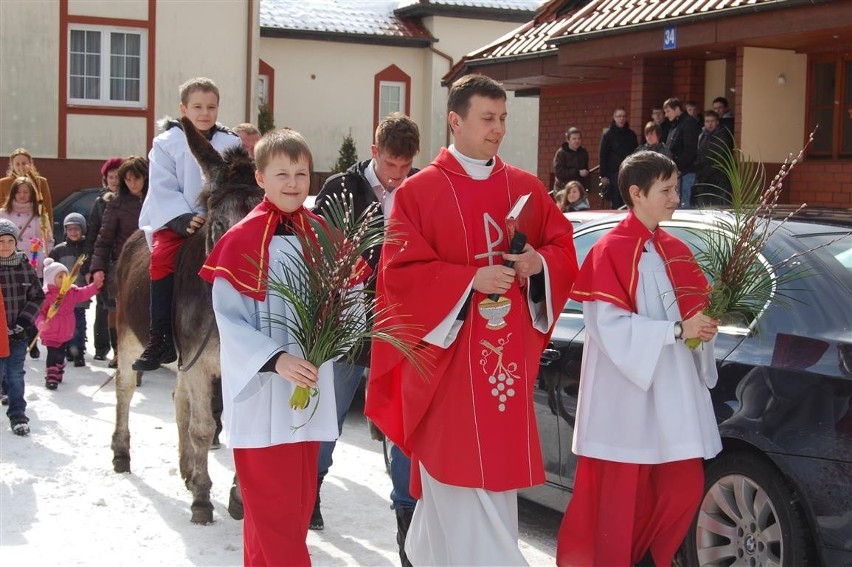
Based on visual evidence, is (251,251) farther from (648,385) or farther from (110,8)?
(110,8)

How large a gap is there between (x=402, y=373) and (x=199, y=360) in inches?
96.5

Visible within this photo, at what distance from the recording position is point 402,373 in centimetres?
466

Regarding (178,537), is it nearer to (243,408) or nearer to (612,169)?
(243,408)

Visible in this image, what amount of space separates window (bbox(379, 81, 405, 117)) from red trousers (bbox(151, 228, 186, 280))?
25.1m

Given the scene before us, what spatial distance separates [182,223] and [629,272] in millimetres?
3062

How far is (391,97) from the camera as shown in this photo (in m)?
32.1

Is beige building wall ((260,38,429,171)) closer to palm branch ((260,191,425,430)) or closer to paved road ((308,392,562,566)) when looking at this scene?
paved road ((308,392,562,566))

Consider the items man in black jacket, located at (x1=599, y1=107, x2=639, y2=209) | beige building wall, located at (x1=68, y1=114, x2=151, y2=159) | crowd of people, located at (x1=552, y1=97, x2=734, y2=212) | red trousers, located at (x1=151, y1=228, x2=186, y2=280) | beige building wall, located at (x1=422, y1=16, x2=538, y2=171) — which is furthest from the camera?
beige building wall, located at (x1=422, y1=16, x2=538, y2=171)

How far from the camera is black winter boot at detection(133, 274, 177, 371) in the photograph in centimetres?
694

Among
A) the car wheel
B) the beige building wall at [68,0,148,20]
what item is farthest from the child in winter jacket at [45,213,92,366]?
the beige building wall at [68,0,148,20]

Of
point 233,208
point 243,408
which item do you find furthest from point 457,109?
point 233,208

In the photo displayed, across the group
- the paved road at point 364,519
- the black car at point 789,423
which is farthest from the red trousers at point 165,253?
the black car at point 789,423

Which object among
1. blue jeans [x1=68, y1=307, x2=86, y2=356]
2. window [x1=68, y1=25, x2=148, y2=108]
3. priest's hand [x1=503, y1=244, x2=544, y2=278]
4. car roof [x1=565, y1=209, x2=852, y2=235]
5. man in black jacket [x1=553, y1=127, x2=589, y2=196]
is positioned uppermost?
window [x1=68, y1=25, x2=148, y2=108]

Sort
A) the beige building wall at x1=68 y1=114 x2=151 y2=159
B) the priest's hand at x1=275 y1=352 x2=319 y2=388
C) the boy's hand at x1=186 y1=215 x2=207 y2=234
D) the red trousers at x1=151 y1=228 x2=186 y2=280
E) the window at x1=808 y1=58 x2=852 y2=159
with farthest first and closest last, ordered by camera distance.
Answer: the beige building wall at x1=68 y1=114 x2=151 y2=159 < the window at x1=808 y1=58 x2=852 y2=159 < the red trousers at x1=151 y1=228 x2=186 y2=280 < the boy's hand at x1=186 y1=215 x2=207 y2=234 < the priest's hand at x1=275 y1=352 x2=319 y2=388
